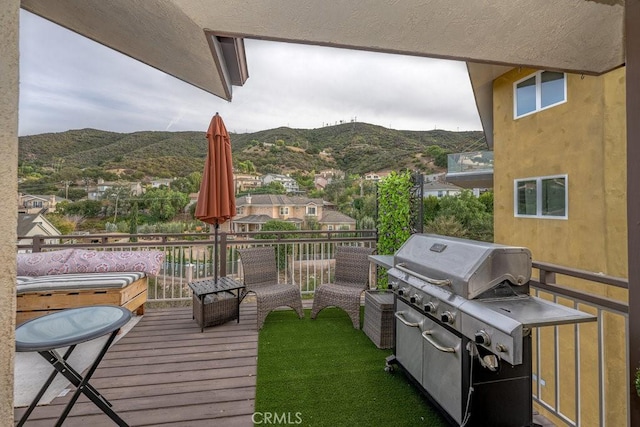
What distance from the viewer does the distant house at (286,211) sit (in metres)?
18.5

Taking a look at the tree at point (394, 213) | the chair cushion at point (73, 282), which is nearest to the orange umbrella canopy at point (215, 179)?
the chair cushion at point (73, 282)

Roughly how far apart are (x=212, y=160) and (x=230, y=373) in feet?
8.21

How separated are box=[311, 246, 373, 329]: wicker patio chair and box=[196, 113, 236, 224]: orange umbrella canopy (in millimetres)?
1699

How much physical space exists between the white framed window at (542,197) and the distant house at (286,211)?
10.6 m

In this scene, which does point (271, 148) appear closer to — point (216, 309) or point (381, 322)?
point (216, 309)

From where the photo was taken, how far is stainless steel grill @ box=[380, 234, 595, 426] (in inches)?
63.0

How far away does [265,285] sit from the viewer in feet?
14.0

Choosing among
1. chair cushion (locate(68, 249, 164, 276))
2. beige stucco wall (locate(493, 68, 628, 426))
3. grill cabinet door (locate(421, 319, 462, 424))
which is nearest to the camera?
grill cabinet door (locate(421, 319, 462, 424))

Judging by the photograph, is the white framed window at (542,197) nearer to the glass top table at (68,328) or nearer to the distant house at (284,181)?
the glass top table at (68,328)

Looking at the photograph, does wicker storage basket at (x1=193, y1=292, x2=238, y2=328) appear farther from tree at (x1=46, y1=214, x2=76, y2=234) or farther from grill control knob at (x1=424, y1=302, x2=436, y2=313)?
tree at (x1=46, y1=214, x2=76, y2=234)

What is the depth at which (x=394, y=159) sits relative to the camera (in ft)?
81.4

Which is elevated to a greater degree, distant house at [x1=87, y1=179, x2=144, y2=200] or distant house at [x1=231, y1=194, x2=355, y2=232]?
distant house at [x1=87, y1=179, x2=144, y2=200]

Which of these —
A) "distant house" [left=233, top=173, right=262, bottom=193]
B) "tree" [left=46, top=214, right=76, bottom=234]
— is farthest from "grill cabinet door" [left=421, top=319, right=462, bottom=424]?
"distant house" [left=233, top=173, right=262, bottom=193]

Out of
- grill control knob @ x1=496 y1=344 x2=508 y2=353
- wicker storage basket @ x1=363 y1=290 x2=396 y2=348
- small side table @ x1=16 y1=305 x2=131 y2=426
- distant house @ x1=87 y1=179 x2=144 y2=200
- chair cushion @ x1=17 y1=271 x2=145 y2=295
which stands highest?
distant house @ x1=87 y1=179 x2=144 y2=200
